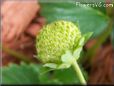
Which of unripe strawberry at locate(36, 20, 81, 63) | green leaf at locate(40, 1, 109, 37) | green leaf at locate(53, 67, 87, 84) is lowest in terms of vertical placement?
green leaf at locate(53, 67, 87, 84)

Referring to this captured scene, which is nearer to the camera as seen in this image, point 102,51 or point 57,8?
point 57,8

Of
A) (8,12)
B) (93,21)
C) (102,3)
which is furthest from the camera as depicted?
(8,12)

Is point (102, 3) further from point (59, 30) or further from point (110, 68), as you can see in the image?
point (110, 68)

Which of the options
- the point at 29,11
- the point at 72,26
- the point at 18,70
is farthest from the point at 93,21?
the point at 72,26

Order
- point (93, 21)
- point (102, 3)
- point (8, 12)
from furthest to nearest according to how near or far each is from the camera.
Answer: point (8, 12) → point (93, 21) → point (102, 3)

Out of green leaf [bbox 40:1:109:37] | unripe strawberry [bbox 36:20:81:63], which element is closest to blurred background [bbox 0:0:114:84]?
green leaf [bbox 40:1:109:37]

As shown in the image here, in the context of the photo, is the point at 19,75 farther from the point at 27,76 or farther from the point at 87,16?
the point at 87,16

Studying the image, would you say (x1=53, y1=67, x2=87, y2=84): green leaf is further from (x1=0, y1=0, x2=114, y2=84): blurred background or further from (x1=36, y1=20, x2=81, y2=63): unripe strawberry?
(x1=36, y1=20, x2=81, y2=63): unripe strawberry

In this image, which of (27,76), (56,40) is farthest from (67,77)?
(56,40)
